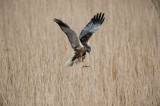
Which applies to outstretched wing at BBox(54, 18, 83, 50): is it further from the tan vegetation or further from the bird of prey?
the tan vegetation

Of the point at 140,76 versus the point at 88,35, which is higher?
the point at 88,35

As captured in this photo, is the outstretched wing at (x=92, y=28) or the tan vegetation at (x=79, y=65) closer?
the outstretched wing at (x=92, y=28)

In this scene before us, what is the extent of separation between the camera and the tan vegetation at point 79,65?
9.62 feet

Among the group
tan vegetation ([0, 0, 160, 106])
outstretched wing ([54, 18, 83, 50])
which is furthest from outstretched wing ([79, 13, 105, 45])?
tan vegetation ([0, 0, 160, 106])

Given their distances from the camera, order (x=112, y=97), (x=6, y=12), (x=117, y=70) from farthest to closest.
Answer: (x=6, y=12)
(x=117, y=70)
(x=112, y=97)

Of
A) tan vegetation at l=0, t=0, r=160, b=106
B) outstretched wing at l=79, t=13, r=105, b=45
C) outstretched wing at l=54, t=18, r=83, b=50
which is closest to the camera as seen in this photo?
outstretched wing at l=54, t=18, r=83, b=50

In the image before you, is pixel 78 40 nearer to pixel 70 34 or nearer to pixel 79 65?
pixel 70 34

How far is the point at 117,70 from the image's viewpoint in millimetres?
3148

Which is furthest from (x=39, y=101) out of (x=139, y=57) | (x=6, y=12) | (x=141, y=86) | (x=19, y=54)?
(x=6, y=12)

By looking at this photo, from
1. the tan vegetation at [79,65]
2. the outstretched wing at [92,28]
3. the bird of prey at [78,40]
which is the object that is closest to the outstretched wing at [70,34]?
the bird of prey at [78,40]

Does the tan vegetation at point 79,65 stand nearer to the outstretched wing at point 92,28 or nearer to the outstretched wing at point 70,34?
the outstretched wing at point 92,28

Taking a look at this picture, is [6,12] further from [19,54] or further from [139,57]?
[139,57]

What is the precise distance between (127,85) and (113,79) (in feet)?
0.65

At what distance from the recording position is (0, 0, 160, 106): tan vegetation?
9.62 ft
